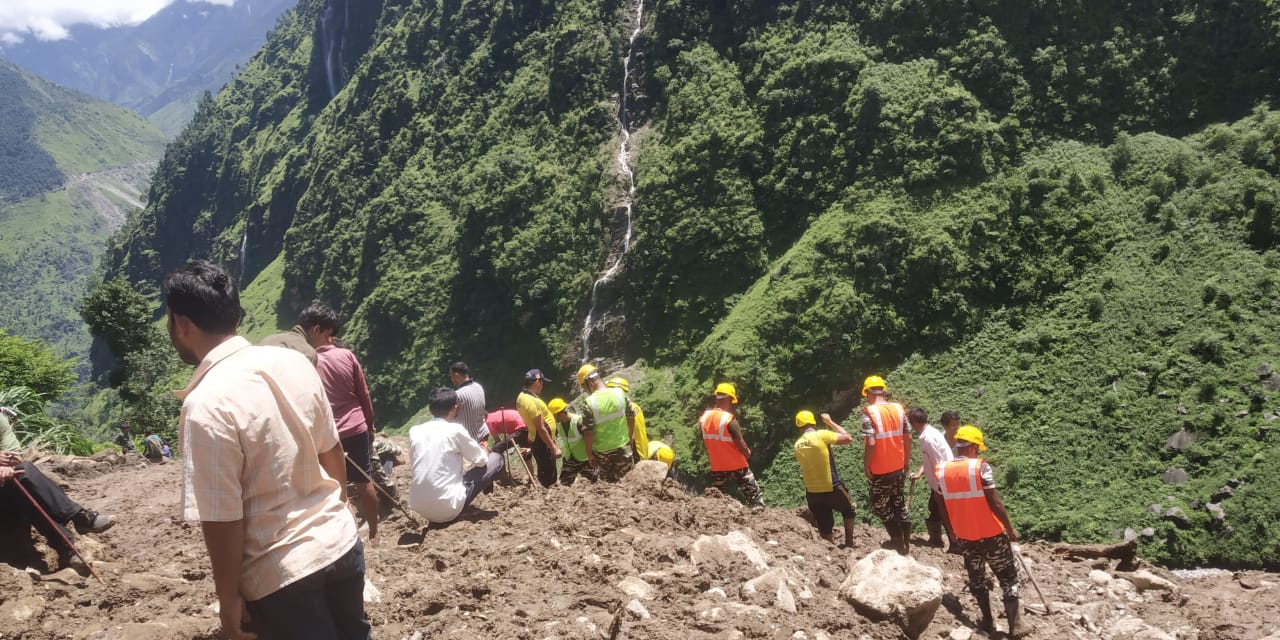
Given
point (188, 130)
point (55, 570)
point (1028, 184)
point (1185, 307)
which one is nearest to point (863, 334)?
point (1028, 184)

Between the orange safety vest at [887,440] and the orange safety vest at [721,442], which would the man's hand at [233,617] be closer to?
the orange safety vest at [721,442]

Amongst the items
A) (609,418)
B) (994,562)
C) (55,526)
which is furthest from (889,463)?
(55,526)

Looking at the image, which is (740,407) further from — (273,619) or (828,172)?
(273,619)

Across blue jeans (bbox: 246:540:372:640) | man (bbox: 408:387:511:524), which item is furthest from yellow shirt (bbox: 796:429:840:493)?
blue jeans (bbox: 246:540:372:640)

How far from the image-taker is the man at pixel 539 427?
8805 mm

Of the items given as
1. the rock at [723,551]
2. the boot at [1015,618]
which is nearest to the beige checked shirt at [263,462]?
the rock at [723,551]

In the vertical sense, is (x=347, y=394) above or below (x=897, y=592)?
above

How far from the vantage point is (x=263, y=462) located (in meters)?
2.47

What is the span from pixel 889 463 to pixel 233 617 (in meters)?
6.53

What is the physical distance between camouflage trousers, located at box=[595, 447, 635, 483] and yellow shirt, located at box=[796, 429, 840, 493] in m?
1.99

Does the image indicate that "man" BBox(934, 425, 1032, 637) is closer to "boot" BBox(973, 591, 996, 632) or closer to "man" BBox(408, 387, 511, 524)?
"boot" BBox(973, 591, 996, 632)

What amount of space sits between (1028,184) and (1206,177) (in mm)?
3975

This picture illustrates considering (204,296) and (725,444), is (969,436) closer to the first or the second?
(725,444)

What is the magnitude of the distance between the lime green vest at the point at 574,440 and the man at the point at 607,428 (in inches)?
4.6
